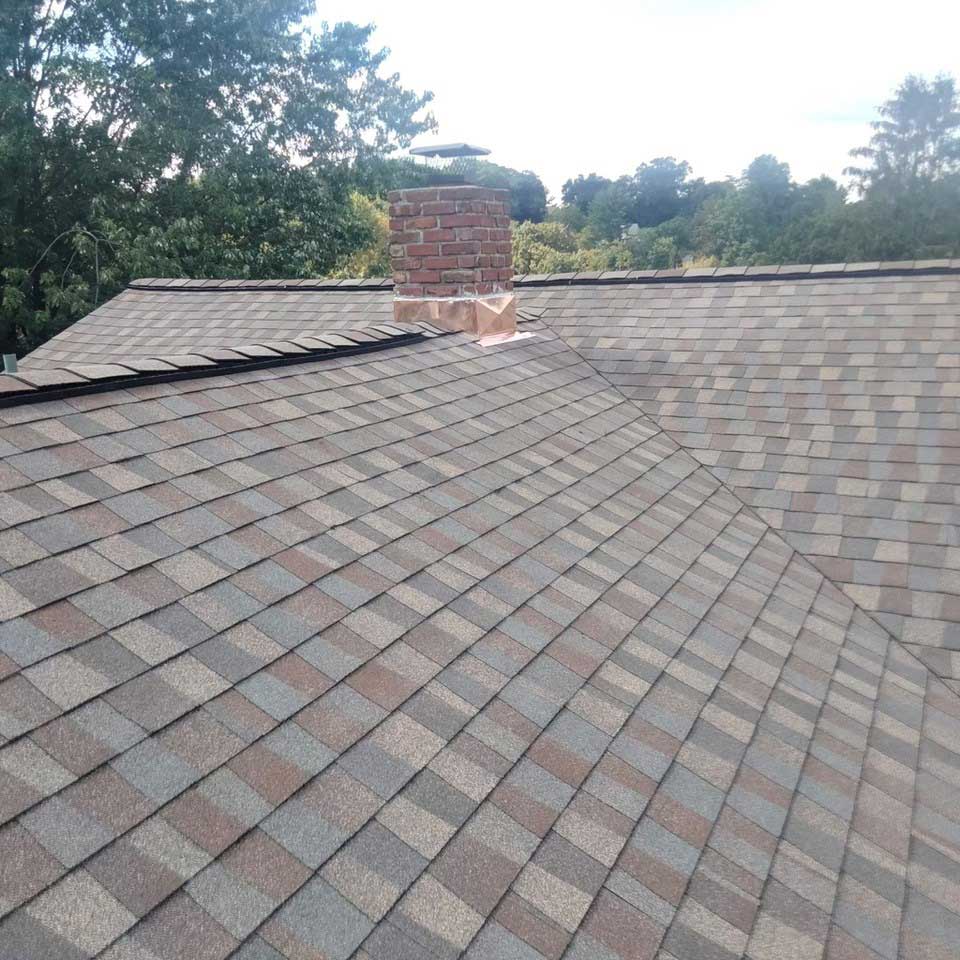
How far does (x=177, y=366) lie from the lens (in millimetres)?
4152

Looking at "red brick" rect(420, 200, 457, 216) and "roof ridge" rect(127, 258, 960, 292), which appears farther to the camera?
"roof ridge" rect(127, 258, 960, 292)

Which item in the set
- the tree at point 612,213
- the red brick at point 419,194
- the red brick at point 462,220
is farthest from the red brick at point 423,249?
the tree at point 612,213

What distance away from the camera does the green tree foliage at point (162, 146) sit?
2041cm

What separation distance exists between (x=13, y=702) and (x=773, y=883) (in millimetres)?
2327

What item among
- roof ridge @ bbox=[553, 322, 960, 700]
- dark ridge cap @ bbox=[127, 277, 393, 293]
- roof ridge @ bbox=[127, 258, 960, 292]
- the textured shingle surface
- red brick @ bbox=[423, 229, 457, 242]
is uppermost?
red brick @ bbox=[423, 229, 457, 242]

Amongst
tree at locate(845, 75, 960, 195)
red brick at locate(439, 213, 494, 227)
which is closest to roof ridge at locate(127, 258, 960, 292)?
red brick at locate(439, 213, 494, 227)

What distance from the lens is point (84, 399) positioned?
3.64m

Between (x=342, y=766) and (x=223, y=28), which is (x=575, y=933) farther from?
(x=223, y=28)

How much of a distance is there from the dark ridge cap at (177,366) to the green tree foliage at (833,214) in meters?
37.2

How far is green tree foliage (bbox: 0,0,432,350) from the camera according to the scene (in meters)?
20.4

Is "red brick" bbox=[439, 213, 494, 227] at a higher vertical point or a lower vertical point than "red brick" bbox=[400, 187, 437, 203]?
lower

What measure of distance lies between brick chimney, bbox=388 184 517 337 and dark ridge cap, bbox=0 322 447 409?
0.91 meters

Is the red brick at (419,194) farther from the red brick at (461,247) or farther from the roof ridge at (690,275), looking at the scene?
the roof ridge at (690,275)

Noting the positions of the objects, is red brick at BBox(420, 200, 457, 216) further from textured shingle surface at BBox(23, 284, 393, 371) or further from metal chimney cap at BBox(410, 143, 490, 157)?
textured shingle surface at BBox(23, 284, 393, 371)
